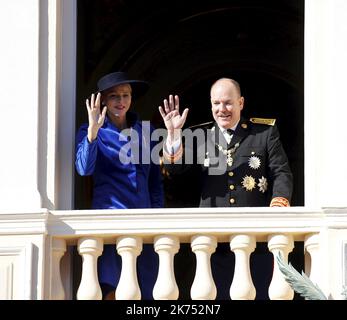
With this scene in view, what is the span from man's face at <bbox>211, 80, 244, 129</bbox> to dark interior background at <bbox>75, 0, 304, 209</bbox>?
3.69 metres

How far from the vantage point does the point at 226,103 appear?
11531 millimetres

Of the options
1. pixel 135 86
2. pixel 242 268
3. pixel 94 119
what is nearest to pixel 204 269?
pixel 242 268

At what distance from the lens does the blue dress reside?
1131 cm

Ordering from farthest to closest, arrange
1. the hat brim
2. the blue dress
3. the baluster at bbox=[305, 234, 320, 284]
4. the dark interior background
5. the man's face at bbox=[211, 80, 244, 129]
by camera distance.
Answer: the dark interior background, the hat brim, the man's face at bbox=[211, 80, 244, 129], the blue dress, the baluster at bbox=[305, 234, 320, 284]

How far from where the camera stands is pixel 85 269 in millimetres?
10984

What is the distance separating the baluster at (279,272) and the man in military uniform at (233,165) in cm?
41

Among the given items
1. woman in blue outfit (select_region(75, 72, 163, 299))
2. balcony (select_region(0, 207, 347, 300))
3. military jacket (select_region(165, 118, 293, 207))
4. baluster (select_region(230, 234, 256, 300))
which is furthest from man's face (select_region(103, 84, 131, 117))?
baluster (select_region(230, 234, 256, 300))

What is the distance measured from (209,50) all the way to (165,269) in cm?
499

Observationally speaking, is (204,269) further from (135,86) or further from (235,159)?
(135,86)

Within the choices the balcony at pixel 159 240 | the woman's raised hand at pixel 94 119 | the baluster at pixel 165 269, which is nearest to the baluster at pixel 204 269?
the balcony at pixel 159 240

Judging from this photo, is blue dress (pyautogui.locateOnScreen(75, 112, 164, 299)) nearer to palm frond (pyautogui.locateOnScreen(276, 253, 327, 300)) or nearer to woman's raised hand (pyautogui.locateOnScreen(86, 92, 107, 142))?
woman's raised hand (pyautogui.locateOnScreen(86, 92, 107, 142))

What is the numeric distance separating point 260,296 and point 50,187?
1.38 metres
